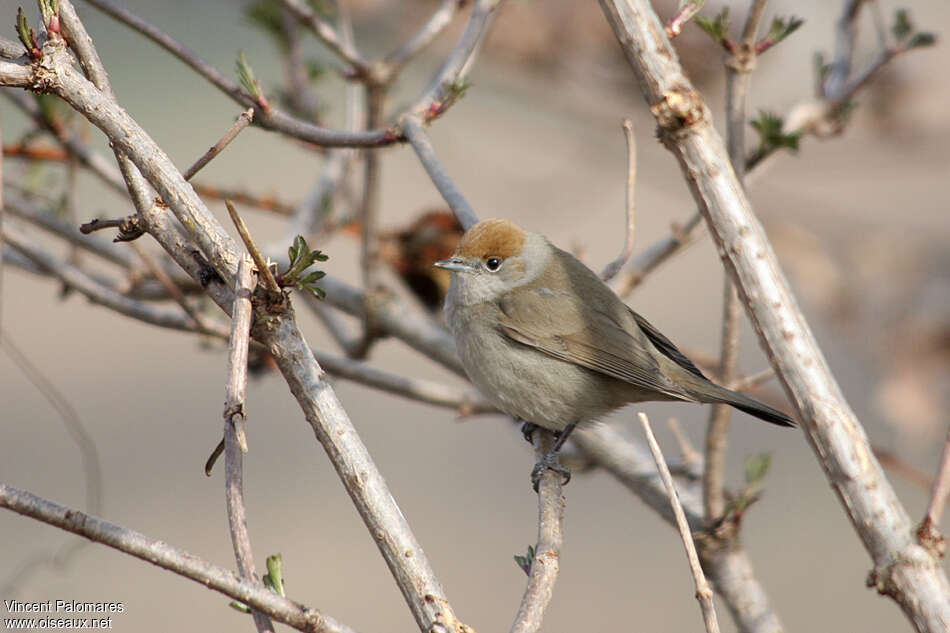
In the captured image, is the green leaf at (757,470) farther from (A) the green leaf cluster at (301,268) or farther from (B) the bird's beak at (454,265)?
(A) the green leaf cluster at (301,268)

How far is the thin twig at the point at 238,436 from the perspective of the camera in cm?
165

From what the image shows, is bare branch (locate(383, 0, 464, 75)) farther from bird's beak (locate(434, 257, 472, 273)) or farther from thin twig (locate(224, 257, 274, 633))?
thin twig (locate(224, 257, 274, 633))

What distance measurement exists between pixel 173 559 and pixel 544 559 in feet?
2.80

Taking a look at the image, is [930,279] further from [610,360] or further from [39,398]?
[39,398]

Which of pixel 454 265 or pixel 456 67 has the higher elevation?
pixel 456 67

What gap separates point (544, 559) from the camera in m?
2.14

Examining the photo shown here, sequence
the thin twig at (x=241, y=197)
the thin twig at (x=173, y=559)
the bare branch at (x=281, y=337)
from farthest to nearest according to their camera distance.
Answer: the thin twig at (x=241, y=197), the bare branch at (x=281, y=337), the thin twig at (x=173, y=559)

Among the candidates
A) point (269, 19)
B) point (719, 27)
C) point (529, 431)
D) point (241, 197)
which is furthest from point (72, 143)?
point (719, 27)

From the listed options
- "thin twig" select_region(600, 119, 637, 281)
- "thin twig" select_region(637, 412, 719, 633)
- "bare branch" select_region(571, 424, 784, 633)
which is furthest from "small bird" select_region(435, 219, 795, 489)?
"thin twig" select_region(637, 412, 719, 633)

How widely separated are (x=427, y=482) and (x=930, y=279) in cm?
467

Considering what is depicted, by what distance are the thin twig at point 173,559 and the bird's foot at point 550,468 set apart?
1423 mm

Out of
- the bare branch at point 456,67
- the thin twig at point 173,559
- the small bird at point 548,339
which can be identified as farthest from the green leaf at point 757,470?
the thin twig at point 173,559

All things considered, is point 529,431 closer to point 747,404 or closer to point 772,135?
point 747,404

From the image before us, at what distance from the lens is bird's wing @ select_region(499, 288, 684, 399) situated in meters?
3.74
